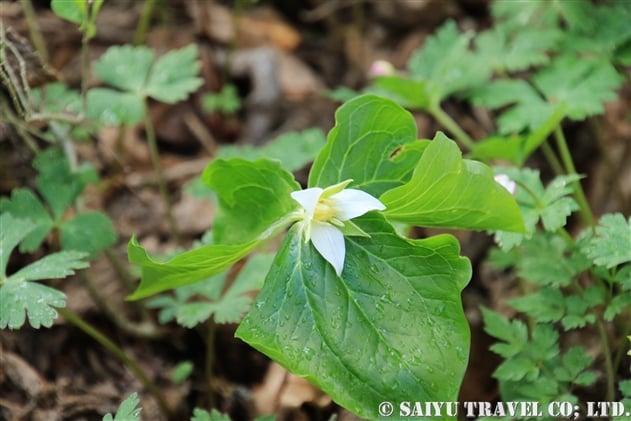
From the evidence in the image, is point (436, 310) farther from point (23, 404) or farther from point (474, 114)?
point (474, 114)

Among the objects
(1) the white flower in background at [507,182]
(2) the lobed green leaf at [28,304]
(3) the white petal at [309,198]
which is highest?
(3) the white petal at [309,198]

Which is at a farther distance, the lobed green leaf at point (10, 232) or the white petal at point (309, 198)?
the lobed green leaf at point (10, 232)

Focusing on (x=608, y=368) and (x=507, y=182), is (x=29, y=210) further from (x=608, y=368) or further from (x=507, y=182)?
(x=608, y=368)

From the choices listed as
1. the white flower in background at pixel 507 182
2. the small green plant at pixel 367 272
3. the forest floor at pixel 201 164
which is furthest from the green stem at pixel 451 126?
the small green plant at pixel 367 272

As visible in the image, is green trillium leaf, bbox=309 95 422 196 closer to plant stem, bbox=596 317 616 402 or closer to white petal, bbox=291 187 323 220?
white petal, bbox=291 187 323 220

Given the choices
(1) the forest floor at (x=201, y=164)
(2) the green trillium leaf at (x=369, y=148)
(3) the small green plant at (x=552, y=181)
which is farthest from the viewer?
(1) the forest floor at (x=201, y=164)

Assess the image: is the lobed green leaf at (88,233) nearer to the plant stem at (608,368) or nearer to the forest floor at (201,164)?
the forest floor at (201,164)
